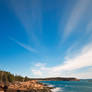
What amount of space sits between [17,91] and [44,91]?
50.2 feet

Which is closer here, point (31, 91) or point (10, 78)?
point (31, 91)

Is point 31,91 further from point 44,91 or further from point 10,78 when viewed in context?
point 10,78

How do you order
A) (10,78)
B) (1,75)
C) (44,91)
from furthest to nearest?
1. (10,78)
2. (1,75)
3. (44,91)

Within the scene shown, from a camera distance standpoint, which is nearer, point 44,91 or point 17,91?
point 17,91

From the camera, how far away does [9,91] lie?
4509 cm

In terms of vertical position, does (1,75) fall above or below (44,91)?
above

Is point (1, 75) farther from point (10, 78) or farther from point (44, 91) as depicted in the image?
point (44, 91)

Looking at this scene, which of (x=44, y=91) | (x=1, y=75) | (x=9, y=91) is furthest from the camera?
(x=1, y=75)

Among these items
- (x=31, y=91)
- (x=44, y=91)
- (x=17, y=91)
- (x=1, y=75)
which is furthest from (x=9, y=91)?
(x=1, y=75)

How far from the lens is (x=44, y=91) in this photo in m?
53.7

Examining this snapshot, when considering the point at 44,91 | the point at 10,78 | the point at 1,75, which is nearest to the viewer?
the point at 44,91

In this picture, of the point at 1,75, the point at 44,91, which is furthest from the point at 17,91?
the point at 1,75

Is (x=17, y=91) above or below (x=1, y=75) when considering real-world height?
Answer: below

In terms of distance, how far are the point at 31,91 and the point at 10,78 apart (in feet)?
170
